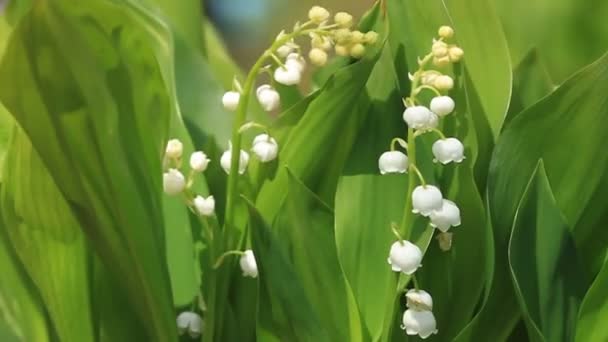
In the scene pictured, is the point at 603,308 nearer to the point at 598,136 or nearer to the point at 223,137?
the point at 598,136

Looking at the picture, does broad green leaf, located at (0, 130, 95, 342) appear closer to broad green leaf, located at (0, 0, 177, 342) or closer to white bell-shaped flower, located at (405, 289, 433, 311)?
broad green leaf, located at (0, 0, 177, 342)

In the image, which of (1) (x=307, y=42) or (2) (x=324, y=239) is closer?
(2) (x=324, y=239)

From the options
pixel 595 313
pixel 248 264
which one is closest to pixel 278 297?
pixel 248 264

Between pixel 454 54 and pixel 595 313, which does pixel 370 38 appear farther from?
pixel 595 313

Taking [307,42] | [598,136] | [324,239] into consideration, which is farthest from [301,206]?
[307,42]

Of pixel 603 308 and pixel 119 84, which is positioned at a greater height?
pixel 119 84
